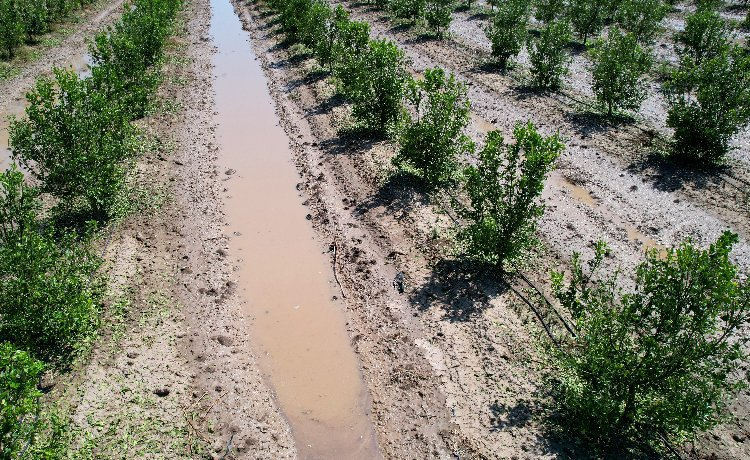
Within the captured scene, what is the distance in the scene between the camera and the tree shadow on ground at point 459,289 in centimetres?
854

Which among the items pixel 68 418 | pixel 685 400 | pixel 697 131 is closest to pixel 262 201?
pixel 68 418

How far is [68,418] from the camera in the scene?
6.69 metres

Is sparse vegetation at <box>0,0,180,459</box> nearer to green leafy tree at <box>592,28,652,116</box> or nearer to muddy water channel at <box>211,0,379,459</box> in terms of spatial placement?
muddy water channel at <box>211,0,379,459</box>

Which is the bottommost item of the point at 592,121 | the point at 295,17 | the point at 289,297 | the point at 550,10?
the point at 289,297

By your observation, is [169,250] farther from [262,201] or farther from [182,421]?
[182,421]

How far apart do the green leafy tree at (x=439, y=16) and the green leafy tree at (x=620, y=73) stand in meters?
9.53

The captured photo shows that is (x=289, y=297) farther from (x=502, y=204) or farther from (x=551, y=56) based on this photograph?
(x=551, y=56)

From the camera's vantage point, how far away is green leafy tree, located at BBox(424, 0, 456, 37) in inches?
896

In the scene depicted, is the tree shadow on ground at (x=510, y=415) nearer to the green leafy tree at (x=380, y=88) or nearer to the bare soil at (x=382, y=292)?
the bare soil at (x=382, y=292)

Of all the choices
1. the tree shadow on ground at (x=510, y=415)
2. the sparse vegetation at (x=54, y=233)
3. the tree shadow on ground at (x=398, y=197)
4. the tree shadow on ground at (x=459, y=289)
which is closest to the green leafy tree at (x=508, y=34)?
the tree shadow on ground at (x=398, y=197)

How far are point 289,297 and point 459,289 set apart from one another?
3.18m


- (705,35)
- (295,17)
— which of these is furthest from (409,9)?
(705,35)

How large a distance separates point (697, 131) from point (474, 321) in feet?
26.5

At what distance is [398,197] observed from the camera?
38.0 ft
